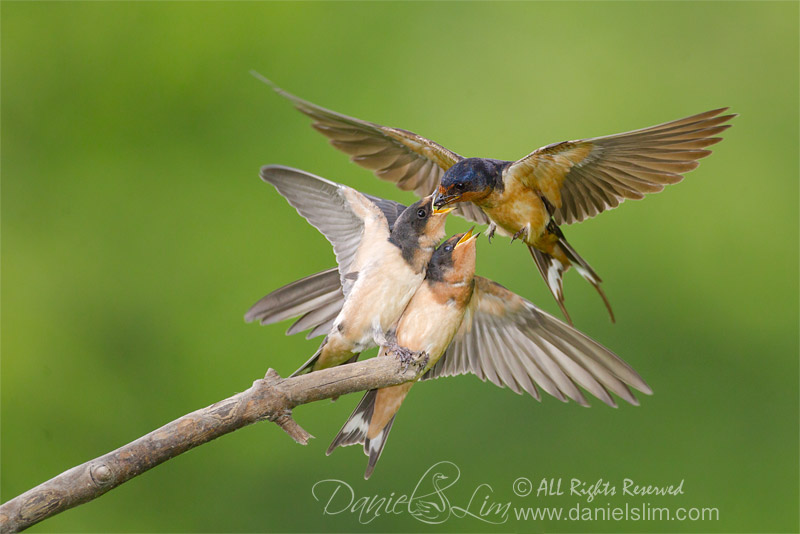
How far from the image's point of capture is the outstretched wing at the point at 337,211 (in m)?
2.32

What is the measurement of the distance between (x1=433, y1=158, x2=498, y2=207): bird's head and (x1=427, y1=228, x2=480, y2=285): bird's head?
0.56ft

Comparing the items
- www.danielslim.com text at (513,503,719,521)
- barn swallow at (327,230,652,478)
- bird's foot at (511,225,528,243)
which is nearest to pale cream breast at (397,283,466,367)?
barn swallow at (327,230,652,478)

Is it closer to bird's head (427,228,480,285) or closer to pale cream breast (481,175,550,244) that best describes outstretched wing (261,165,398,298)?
bird's head (427,228,480,285)

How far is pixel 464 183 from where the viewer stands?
2027mm

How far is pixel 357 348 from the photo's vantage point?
2.28 meters

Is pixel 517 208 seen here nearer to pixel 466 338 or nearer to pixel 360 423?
pixel 466 338

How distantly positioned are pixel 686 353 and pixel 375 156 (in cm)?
336

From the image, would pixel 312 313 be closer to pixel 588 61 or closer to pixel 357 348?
pixel 357 348

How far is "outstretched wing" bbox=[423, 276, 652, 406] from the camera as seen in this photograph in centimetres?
226

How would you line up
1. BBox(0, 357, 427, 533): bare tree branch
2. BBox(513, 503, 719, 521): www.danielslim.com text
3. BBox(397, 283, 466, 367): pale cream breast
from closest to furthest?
1. BBox(0, 357, 427, 533): bare tree branch
2. BBox(397, 283, 466, 367): pale cream breast
3. BBox(513, 503, 719, 521): www.danielslim.com text

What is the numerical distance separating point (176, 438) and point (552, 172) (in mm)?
1190

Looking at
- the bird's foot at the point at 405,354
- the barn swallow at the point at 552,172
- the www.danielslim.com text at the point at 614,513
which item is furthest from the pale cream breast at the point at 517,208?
the www.danielslim.com text at the point at 614,513

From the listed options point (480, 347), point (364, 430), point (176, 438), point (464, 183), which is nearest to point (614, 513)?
point (480, 347)

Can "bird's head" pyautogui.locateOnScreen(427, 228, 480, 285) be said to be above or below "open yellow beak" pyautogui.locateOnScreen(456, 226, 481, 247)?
below
